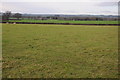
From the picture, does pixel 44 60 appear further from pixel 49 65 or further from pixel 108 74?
pixel 108 74

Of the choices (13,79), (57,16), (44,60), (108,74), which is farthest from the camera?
(57,16)

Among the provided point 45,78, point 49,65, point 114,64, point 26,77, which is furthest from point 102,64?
point 26,77

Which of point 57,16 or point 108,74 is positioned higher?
point 57,16

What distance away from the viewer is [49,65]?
6777mm

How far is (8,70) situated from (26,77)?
3.34 feet

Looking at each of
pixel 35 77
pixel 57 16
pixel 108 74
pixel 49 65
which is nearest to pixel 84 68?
pixel 108 74

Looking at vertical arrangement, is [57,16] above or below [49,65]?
above

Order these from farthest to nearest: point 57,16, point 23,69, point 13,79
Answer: point 57,16 → point 23,69 → point 13,79

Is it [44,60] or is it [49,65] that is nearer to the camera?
[49,65]

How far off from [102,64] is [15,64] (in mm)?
3538

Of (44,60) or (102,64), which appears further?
(44,60)

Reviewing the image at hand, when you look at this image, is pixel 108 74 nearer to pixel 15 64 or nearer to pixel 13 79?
pixel 13 79

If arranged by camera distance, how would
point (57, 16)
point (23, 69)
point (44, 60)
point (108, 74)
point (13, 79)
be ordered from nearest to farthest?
point (13, 79)
point (108, 74)
point (23, 69)
point (44, 60)
point (57, 16)

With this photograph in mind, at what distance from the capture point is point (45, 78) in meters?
5.29
